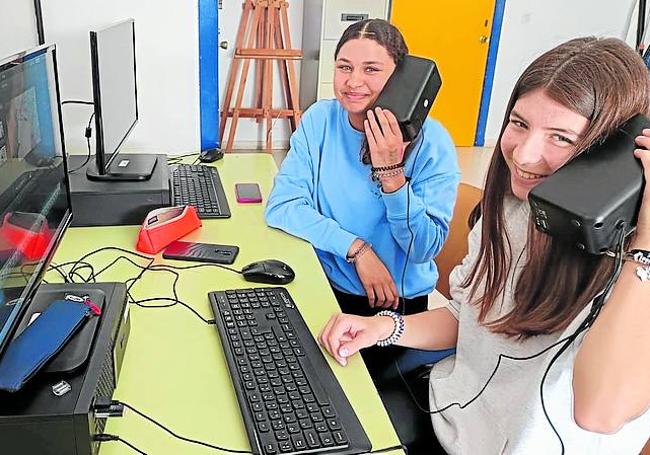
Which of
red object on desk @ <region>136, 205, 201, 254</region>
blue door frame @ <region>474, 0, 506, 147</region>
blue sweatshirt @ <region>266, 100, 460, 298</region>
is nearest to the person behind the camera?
red object on desk @ <region>136, 205, 201, 254</region>

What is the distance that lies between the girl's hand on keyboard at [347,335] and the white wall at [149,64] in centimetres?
127

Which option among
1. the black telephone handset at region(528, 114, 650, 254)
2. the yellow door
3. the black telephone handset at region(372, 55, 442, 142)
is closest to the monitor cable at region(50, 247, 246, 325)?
the black telephone handset at region(372, 55, 442, 142)

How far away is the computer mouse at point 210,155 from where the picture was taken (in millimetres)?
2050

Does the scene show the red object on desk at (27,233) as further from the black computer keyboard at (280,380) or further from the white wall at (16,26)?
the white wall at (16,26)

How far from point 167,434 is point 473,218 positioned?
757 millimetres

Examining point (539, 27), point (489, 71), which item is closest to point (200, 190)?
point (489, 71)

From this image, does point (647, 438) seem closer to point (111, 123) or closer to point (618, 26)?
point (111, 123)

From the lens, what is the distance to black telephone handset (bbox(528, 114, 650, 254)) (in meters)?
0.74

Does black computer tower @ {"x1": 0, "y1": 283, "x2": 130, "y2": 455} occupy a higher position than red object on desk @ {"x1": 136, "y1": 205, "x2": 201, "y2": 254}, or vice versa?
black computer tower @ {"x1": 0, "y1": 283, "x2": 130, "y2": 455}

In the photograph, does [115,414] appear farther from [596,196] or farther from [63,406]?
[596,196]

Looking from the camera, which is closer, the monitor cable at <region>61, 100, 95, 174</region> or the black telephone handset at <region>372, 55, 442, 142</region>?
the black telephone handset at <region>372, 55, 442, 142</region>

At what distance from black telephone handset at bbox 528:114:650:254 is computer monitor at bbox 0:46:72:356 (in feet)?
2.30

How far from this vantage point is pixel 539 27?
→ 5051mm

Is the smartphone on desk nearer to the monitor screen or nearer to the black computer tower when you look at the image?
the monitor screen
